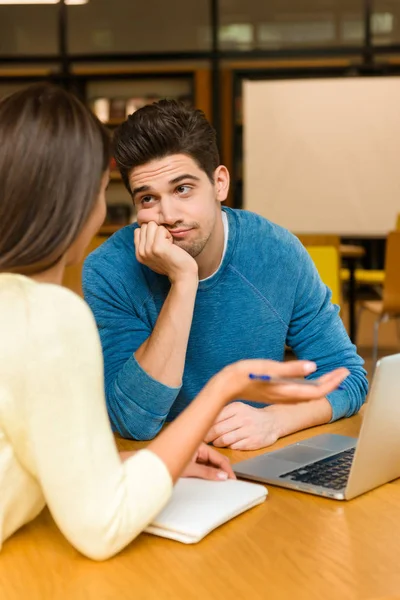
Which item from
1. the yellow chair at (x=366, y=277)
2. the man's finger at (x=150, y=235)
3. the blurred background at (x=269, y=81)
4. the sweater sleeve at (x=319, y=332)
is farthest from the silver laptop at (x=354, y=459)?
the blurred background at (x=269, y=81)

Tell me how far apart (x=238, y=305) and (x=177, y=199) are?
276 millimetres

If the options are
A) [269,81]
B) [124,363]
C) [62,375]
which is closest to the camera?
[62,375]

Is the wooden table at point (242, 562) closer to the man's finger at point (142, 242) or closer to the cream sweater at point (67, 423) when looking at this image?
the cream sweater at point (67, 423)

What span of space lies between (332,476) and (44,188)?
Answer: 61 cm

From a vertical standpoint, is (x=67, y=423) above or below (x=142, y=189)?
below

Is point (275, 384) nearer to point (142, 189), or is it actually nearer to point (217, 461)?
point (217, 461)

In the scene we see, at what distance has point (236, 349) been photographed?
1817mm

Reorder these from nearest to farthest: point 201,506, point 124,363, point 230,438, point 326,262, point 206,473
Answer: point 201,506
point 206,473
point 230,438
point 124,363
point 326,262

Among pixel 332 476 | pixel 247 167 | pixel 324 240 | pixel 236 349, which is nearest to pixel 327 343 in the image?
pixel 236 349

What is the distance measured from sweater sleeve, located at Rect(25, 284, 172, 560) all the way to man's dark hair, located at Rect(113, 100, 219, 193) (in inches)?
34.1

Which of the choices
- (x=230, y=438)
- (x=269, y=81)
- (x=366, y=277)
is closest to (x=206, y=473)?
(x=230, y=438)

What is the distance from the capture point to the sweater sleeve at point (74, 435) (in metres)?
0.87

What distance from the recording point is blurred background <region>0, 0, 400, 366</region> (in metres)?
6.83

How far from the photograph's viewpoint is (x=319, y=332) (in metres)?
1.80
